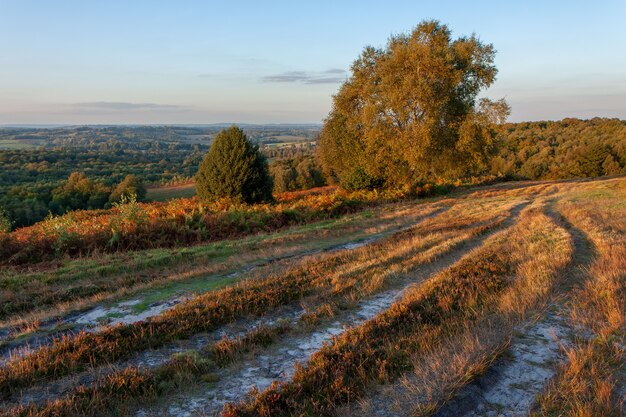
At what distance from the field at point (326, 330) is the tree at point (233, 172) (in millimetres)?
11622

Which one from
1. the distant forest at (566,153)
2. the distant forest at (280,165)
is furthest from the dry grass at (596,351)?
the distant forest at (566,153)

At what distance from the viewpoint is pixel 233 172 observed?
75.2 ft

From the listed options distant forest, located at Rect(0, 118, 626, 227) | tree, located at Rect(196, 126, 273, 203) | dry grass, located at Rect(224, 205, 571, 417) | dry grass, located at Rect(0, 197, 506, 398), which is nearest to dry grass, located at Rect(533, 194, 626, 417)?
dry grass, located at Rect(224, 205, 571, 417)

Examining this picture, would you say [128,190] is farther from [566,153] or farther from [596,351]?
[566,153]

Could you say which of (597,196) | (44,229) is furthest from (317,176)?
(44,229)

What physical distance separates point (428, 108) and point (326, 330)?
2225 cm

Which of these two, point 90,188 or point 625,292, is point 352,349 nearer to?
point 625,292

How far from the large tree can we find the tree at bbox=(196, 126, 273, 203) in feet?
27.9

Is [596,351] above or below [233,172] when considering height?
below

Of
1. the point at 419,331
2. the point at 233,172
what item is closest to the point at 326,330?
the point at 419,331

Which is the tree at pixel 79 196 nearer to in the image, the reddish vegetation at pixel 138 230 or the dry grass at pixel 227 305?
the reddish vegetation at pixel 138 230

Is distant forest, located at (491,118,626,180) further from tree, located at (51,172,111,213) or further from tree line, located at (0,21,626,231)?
tree, located at (51,172,111,213)

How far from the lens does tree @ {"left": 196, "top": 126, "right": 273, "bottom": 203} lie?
2292cm

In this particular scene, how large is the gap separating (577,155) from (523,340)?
66955 millimetres
